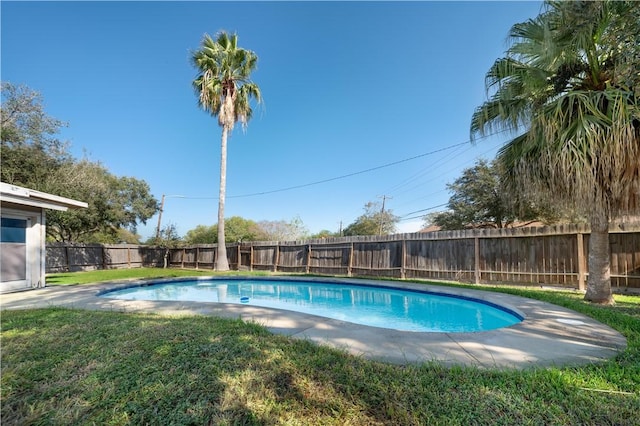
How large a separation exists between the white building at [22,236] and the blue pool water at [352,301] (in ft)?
6.64

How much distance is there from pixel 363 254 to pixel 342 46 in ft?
28.7

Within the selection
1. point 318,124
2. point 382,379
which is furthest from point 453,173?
point 382,379

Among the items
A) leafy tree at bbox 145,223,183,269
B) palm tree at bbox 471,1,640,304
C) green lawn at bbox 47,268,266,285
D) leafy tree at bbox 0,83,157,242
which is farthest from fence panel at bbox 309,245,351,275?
leafy tree at bbox 0,83,157,242

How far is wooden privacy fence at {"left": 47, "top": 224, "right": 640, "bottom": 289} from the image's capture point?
7320 millimetres

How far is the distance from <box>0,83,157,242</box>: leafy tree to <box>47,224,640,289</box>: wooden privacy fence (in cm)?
179

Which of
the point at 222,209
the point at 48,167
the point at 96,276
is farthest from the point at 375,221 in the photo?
the point at 48,167

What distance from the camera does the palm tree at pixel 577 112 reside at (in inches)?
174

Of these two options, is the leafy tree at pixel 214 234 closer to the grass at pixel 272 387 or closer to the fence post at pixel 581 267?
the fence post at pixel 581 267

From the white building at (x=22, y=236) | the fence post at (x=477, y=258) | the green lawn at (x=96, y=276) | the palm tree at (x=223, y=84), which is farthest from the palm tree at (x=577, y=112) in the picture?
the palm tree at (x=223, y=84)

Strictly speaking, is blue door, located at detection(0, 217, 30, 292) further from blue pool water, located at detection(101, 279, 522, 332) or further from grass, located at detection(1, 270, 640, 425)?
grass, located at detection(1, 270, 640, 425)

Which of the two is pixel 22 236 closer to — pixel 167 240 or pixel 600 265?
pixel 167 240

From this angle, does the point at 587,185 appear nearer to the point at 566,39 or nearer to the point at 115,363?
the point at 566,39

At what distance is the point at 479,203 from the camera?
1652 cm

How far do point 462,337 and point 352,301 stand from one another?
16.1ft
